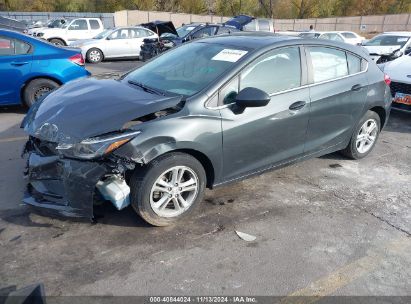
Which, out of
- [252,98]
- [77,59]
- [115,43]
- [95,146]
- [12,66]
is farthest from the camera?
[115,43]

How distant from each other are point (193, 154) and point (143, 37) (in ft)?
46.0

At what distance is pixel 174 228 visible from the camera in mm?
3350

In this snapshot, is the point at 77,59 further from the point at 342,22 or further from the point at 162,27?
the point at 342,22

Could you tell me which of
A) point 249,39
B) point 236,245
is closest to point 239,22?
point 249,39

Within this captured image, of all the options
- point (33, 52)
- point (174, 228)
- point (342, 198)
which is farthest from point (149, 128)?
point (33, 52)

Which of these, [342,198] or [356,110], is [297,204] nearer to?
[342,198]

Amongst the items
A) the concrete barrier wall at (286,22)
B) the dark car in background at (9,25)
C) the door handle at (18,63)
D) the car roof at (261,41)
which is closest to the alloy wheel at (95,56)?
the dark car in background at (9,25)

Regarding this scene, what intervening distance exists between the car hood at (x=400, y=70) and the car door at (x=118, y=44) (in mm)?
11200

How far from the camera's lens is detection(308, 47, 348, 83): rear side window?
13.5 feet

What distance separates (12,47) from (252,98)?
16.9ft

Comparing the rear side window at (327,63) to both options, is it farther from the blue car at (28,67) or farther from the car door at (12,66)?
the car door at (12,66)

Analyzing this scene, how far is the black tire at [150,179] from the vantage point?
307 cm

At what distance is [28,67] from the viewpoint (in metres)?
6.50

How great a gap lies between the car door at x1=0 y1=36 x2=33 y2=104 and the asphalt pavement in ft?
8.74
